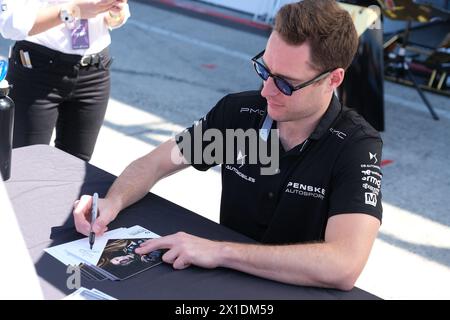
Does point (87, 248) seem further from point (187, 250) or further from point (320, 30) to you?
point (320, 30)

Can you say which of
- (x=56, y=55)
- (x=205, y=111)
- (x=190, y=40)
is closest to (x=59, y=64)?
(x=56, y=55)

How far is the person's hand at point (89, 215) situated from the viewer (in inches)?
71.3

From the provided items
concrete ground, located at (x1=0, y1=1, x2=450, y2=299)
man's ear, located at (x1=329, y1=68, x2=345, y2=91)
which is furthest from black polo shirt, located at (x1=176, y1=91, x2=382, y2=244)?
concrete ground, located at (x1=0, y1=1, x2=450, y2=299)

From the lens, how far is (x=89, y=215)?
1886 mm

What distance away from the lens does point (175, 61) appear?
279 inches

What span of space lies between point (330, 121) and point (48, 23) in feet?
3.82

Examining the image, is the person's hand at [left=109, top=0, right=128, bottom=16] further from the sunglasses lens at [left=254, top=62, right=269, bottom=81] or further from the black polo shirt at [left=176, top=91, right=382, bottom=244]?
the sunglasses lens at [left=254, top=62, right=269, bottom=81]

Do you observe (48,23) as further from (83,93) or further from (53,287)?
(53,287)

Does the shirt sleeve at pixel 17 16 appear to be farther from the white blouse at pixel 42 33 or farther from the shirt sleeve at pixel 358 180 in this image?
the shirt sleeve at pixel 358 180

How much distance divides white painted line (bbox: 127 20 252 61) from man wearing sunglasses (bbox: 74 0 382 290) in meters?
5.47

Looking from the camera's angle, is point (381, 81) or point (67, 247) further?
point (381, 81)

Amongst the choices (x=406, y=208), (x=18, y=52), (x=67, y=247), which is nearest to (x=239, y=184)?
(x=67, y=247)

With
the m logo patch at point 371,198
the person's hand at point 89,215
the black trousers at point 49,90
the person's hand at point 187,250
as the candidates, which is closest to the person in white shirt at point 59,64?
the black trousers at point 49,90

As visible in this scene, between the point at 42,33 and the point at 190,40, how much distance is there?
5.57 metres
